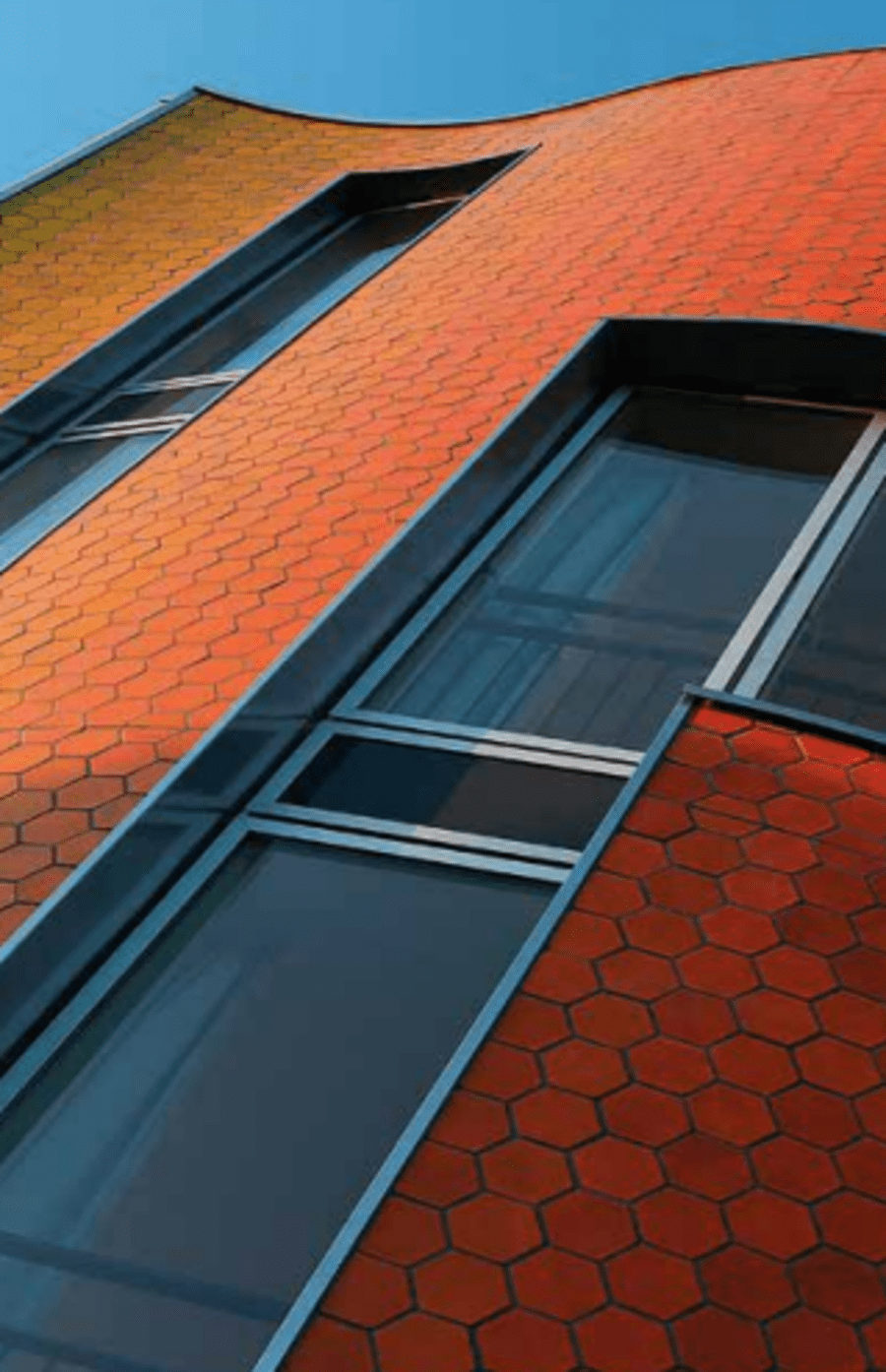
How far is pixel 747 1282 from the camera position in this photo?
3711 mm

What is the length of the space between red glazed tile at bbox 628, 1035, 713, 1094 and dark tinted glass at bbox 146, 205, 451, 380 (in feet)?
17.3

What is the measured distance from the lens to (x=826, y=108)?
978 centimetres

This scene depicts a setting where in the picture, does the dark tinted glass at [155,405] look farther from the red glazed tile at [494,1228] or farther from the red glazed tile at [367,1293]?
the red glazed tile at [367,1293]

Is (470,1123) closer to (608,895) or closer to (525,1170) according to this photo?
(525,1170)

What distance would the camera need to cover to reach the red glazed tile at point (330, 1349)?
3.54m

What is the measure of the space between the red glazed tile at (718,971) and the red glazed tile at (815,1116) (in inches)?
13.2

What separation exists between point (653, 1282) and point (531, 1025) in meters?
0.74

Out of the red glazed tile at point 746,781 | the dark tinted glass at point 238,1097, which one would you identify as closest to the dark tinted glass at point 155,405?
the dark tinted glass at point 238,1097

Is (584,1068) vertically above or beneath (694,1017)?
beneath

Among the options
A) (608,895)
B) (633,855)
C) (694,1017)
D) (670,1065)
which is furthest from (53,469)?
(670,1065)

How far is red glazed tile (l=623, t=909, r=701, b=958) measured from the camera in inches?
179

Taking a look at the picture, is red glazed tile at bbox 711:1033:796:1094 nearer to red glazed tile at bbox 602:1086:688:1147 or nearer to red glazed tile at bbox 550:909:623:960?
red glazed tile at bbox 602:1086:688:1147

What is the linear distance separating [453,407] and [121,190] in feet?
16.8

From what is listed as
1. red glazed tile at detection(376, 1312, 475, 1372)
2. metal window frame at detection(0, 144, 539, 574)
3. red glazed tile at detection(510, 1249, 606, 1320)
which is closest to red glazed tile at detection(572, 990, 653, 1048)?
red glazed tile at detection(510, 1249, 606, 1320)
